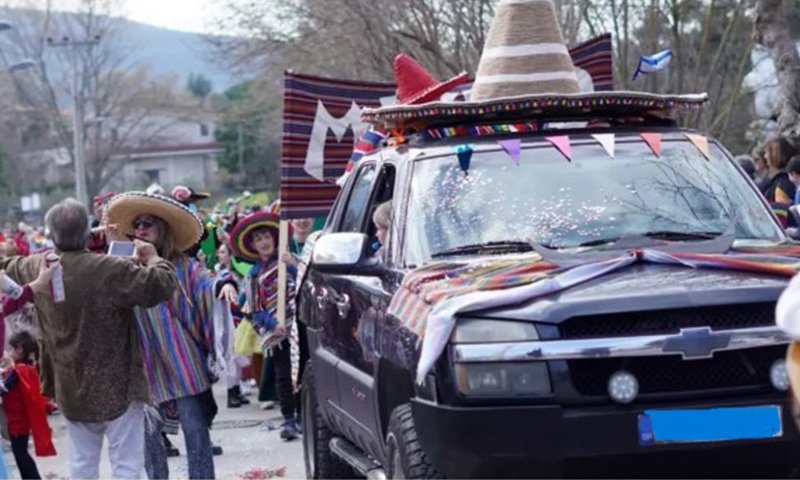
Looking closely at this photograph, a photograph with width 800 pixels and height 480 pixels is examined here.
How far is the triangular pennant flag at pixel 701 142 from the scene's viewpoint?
7.43 metres

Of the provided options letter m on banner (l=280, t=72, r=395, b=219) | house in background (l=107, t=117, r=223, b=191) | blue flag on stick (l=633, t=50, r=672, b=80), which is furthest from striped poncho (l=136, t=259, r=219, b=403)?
house in background (l=107, t=117, r=223, b=191)

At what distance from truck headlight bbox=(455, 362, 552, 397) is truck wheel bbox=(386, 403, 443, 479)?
0.44m

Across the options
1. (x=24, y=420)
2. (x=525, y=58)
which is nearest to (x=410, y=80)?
(x=525, y=58)

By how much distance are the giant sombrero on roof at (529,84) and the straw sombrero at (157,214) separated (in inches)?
46.8

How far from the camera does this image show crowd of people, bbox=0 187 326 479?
784 cm

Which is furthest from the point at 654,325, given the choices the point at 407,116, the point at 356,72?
the point at 356,72

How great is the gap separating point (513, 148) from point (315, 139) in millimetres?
4523

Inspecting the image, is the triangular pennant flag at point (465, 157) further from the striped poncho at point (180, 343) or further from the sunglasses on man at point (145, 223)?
the sunglasses on man at point (145, 223)

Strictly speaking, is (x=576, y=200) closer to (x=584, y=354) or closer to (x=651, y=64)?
(x=584, y=354)

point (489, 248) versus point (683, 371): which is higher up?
point (489, 248)

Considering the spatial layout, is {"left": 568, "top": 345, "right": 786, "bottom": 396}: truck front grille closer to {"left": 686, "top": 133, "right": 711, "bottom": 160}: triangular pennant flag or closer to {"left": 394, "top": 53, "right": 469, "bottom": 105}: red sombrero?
{"left": 686, "top": 133, "right": 711, "bottom": 160}: triangular pennant flag

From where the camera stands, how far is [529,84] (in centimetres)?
853

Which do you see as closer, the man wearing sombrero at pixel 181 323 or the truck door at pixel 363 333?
the truck door at pixel 363 333

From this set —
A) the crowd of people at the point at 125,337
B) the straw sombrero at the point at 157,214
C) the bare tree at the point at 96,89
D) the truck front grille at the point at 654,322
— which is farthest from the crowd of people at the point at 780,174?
the bare tree at the point at 96,89
